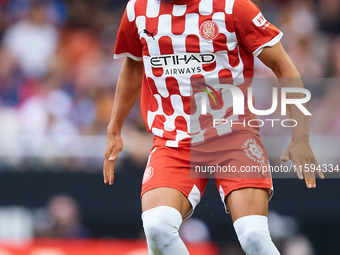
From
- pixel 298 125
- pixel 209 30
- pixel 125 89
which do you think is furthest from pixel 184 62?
pixel 298 125

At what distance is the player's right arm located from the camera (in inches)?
142

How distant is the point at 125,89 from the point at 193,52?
2.20ft

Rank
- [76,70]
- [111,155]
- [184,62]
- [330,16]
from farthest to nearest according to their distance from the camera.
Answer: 1. [76,70]
2. [330,16]
3. [111,155]
4. [184,62]

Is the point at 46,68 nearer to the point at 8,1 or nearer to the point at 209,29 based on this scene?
the point at 8,1

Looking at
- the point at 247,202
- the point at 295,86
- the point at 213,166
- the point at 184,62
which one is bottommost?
the point at 247,202

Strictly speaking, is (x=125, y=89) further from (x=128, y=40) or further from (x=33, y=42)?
(x=33, y=42)

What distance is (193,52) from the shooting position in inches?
125

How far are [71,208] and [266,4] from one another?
3.81 metres

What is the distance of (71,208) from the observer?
20.8ft

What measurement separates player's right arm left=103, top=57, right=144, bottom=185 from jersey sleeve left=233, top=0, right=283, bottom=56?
0.81 metres

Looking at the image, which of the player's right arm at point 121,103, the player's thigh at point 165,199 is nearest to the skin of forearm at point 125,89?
the player's right arm at point 121,103

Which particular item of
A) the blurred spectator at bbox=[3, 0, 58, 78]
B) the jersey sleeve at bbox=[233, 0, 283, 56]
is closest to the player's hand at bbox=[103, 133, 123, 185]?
the jersey sleeve at bbox=[233, 0, 283, 56]

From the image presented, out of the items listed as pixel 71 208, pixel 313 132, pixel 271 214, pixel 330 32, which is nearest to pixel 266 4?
pixel 330 32

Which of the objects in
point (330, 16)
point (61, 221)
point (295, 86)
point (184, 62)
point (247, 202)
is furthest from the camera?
point (330, 16)
